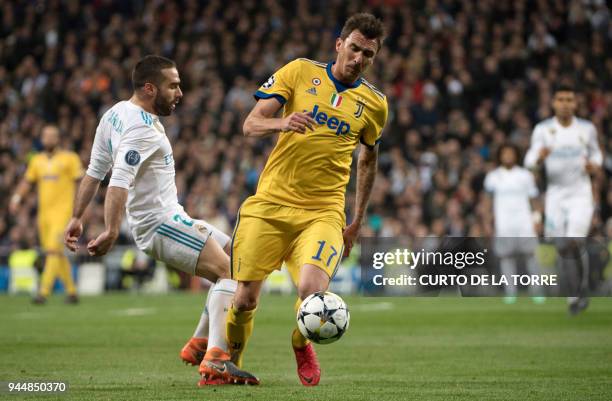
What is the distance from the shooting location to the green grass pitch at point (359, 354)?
22.7 feet

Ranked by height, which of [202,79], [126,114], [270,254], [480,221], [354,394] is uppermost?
[202,79]

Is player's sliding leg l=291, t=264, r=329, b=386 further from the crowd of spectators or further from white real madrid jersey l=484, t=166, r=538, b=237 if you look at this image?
the crowd of spectators

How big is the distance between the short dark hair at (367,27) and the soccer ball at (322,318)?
1.71 meters

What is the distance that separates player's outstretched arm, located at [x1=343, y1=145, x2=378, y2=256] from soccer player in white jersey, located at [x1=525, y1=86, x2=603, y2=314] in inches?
237

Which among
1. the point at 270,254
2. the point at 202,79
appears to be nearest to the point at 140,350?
the point at 270,254

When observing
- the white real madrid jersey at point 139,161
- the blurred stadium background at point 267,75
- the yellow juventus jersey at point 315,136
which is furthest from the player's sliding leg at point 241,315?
the blurred stadium background at point 267,75

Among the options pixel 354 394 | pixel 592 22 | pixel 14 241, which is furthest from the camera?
pixel 592 22

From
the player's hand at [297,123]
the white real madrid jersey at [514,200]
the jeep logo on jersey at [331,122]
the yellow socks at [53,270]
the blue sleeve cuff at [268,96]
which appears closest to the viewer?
the player's hand at [297,123]

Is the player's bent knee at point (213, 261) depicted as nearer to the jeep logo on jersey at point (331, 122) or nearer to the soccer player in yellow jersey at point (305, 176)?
the soccer player in yellow jersey at point (305, 176)

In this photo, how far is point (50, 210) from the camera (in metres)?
16.3

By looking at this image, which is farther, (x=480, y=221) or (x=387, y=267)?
(x=480, y=221)

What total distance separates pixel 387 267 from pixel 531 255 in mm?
2464

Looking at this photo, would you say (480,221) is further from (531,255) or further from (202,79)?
(202,79)

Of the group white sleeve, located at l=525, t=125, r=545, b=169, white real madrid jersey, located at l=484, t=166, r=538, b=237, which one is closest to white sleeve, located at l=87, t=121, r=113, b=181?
white sleeve, located at l=525, t=125, r=545, b=169
